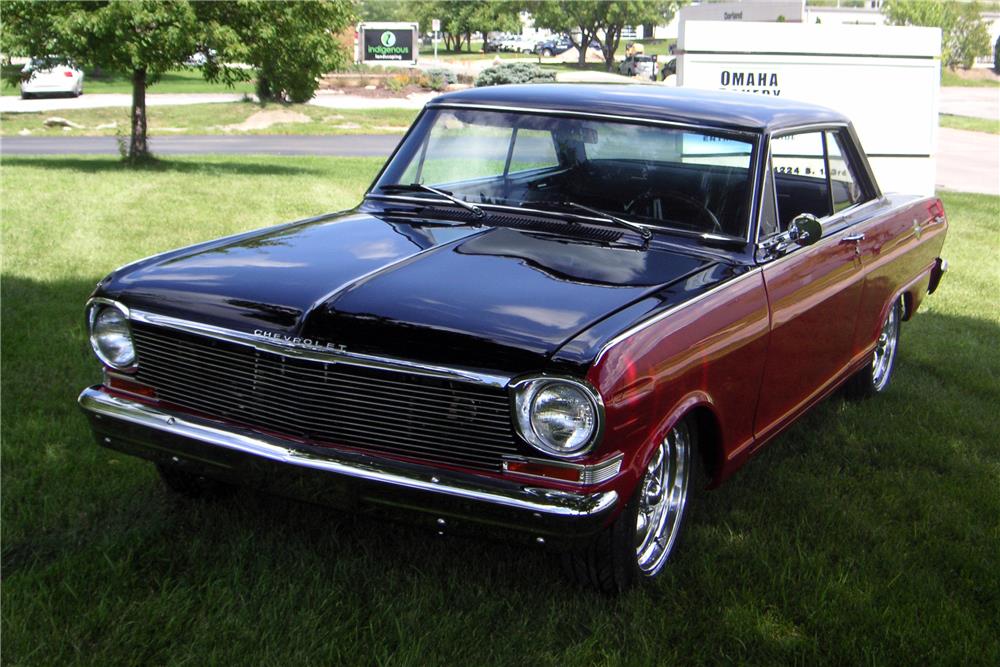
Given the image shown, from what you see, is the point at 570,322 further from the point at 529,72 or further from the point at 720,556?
the point at 529,72

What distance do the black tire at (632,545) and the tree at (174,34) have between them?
12.9m

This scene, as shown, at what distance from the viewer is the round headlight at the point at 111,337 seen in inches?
152

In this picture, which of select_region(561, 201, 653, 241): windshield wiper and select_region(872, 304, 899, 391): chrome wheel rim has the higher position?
select_region(561, 201, 653, 241): windshield wiper

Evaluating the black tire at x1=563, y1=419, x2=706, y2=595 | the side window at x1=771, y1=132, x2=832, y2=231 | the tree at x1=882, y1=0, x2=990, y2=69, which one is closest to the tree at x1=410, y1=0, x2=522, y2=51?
the tree at x1=882, y1=0, x2=990, y2=69

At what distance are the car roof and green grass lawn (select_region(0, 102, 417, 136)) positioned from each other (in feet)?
76.1

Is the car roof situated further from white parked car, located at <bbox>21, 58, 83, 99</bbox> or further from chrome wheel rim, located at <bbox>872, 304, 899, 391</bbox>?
white parked car, located at <bbox>21, 58, 83, 99</bbox>

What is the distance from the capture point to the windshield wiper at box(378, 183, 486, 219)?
14.9 ft

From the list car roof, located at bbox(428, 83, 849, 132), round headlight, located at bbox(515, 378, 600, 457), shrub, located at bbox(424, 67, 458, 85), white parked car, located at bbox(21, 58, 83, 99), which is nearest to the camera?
round headlight, located at bbox(515, 378, 600, 457)

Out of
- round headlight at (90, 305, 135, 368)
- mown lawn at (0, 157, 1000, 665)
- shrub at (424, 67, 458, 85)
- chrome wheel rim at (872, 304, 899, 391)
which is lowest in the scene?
mown lawn at (0, 157, 1000, 665)

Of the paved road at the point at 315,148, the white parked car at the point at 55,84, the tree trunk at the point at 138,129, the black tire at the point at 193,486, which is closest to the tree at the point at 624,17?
the white parked car at the point at 55,84

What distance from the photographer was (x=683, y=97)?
15.9ft

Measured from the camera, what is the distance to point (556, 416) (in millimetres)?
3209

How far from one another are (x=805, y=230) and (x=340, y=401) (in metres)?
2.02

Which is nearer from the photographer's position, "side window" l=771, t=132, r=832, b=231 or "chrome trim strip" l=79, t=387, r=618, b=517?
"chrome trim strip" l=79, t=387, r=618, b=517
